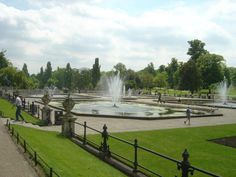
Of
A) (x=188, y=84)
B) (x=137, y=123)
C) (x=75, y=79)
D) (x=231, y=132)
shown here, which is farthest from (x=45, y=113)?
(x=75, y=79)

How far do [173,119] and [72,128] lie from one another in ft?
43.3

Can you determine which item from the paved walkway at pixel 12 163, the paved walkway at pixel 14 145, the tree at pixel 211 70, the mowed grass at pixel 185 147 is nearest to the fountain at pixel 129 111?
the paved walkway at pixel 14 145

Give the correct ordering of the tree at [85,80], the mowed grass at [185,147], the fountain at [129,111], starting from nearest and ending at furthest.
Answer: the mowed grass at [185,147]
the fountain at [129,111]
the tree at [85,80]

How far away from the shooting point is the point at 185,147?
54.2 feet

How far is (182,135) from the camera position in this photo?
805 inches

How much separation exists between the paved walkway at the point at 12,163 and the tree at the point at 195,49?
8839cm

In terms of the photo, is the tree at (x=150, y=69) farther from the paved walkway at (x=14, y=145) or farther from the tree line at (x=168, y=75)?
the paved walkway at (x=14, y=145)

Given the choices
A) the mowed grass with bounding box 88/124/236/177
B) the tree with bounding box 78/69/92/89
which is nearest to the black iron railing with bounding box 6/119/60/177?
the mowed grass with bounding box 88/124/236/177

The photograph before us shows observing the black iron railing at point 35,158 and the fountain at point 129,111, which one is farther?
the fountain at point 129,111

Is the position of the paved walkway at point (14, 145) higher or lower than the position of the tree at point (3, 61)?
lower

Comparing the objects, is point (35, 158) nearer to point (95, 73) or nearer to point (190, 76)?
point (190, 76)

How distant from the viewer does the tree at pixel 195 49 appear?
9900cm

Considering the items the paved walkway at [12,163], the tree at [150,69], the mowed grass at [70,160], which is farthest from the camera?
the tree at [150,69]

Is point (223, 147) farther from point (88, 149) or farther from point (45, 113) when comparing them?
point (45, 113)
